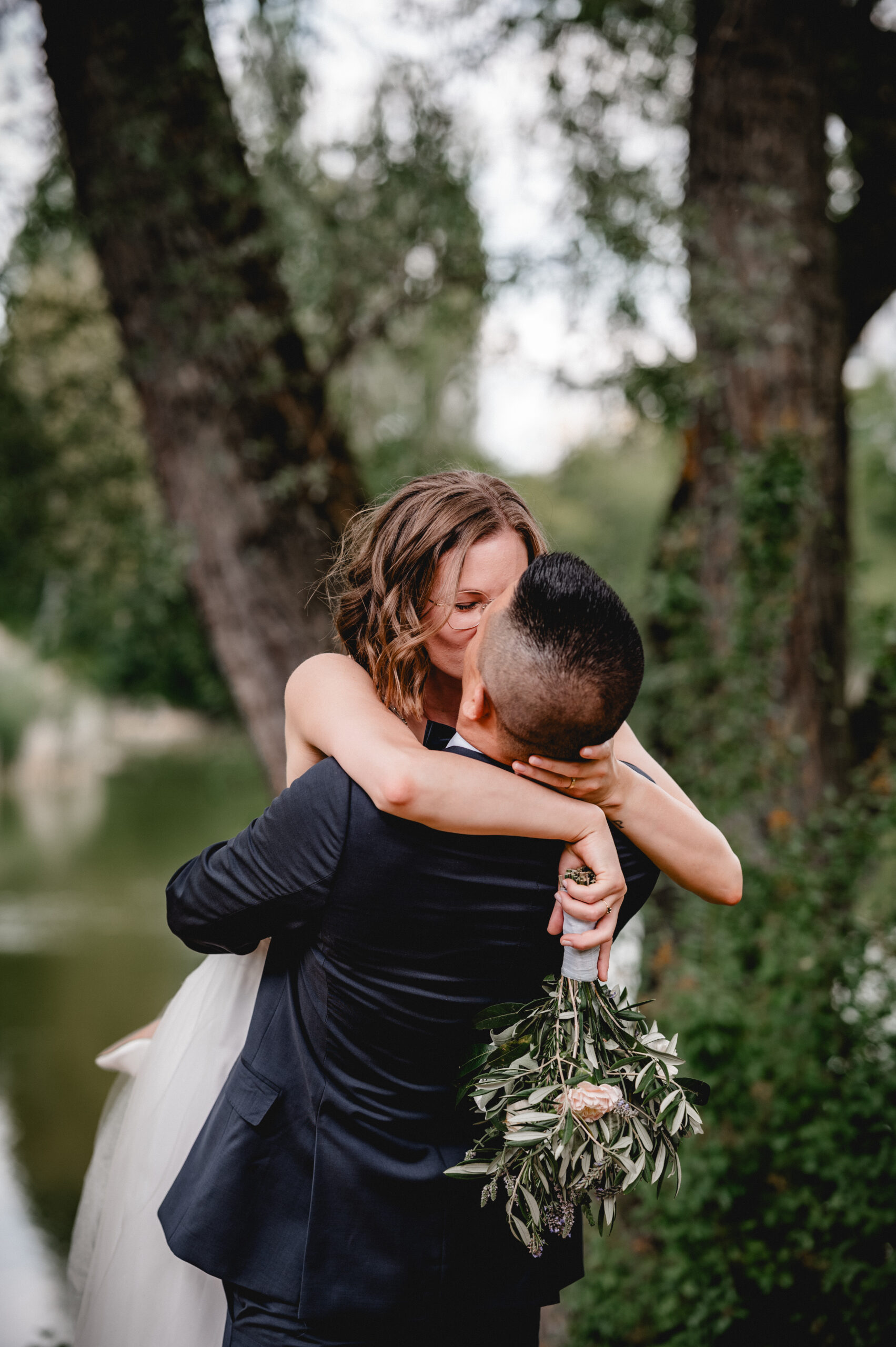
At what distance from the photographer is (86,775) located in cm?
1853

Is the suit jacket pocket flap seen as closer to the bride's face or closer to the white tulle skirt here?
the white tulle skirt

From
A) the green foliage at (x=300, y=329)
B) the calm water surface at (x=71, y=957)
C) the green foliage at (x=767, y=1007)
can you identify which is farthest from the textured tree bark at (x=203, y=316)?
the calm water surface at (x=71, y=957)

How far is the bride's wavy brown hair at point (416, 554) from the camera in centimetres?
168

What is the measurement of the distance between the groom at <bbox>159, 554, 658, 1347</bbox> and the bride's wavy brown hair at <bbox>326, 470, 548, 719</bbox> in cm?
26

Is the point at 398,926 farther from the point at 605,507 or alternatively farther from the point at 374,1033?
the point at 605,507

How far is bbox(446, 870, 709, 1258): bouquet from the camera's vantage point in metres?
1.49

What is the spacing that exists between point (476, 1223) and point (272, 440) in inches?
111

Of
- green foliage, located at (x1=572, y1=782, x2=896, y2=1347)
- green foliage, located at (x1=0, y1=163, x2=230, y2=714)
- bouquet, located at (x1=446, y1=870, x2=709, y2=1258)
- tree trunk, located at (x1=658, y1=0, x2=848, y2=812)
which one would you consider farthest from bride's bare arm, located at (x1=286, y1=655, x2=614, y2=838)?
green foliage, located at (x1=0, y1=163, x2=230, y2=714)

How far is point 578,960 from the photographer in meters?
1.48

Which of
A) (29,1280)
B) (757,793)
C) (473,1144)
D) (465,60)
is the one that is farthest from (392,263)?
(29,1280)

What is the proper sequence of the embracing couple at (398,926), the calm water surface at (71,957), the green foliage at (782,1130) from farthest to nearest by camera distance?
the calm water surface at (71,957)
the green foliage at (782,1130)
the embracing couple at (398,926)

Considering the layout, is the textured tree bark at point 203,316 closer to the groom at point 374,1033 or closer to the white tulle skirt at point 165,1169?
the white tulle skirt at point 165,1169

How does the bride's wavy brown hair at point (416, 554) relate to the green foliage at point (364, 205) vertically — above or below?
below

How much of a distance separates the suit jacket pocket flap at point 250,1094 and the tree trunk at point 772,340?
271 centimetres
